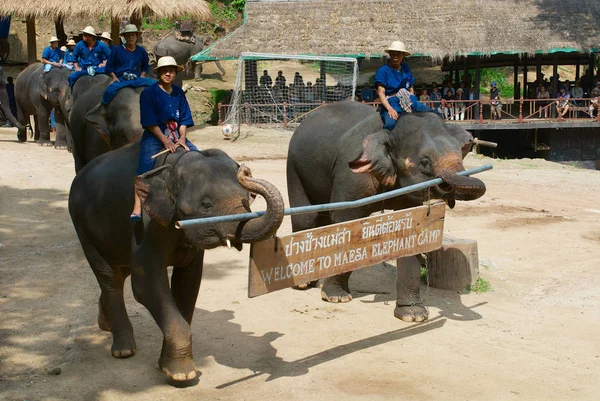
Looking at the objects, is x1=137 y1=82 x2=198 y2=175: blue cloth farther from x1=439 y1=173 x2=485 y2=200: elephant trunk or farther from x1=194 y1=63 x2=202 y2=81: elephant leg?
x1=194 y1=63 x2=202 y2=81: elephant leg

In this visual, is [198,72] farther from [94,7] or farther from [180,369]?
[180,369]

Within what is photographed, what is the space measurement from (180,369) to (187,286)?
644 millimetres

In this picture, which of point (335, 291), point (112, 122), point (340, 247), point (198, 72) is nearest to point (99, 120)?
point (112, 122)

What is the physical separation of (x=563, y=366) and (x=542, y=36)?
21.2m

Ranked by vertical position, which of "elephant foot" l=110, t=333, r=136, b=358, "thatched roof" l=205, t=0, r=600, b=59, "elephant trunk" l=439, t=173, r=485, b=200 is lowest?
"elephant foot" l=110, t=333, r=136, b=358

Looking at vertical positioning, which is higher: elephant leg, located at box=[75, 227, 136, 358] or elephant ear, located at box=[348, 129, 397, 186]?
elephant ear, located at box=[348, 129, 397, 186]

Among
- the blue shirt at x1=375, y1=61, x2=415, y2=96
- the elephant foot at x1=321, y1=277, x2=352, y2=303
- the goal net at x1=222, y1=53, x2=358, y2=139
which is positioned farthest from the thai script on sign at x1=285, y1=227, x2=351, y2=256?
the goal net at x1=222, y1=53, x2=358, y2=139

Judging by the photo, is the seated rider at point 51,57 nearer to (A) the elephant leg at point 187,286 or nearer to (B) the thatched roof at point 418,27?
(B) the thatched roof at point 418,27

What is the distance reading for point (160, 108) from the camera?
6.42m

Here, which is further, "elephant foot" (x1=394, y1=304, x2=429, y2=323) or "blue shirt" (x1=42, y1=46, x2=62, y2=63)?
"blue shirt" (x1=42, y1=46, x2=62, y2=63)

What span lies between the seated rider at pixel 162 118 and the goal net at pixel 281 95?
15.2m

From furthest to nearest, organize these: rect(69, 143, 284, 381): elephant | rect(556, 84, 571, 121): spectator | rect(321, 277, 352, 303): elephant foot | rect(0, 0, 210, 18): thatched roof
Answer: rect(556, 84, 571, 121): spectator < rect(0, 0, 210, 18): thatched roof < rect(321, 277, 352, 303): elephant foot < rect(69, 143, 284, 381): elephant

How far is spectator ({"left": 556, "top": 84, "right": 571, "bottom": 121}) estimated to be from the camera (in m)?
24.7

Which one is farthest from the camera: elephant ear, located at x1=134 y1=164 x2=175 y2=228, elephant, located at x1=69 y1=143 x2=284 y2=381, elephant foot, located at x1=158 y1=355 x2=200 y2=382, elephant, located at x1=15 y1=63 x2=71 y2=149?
elephant, located at x1=15 y1=63 x2=71 y2=149
